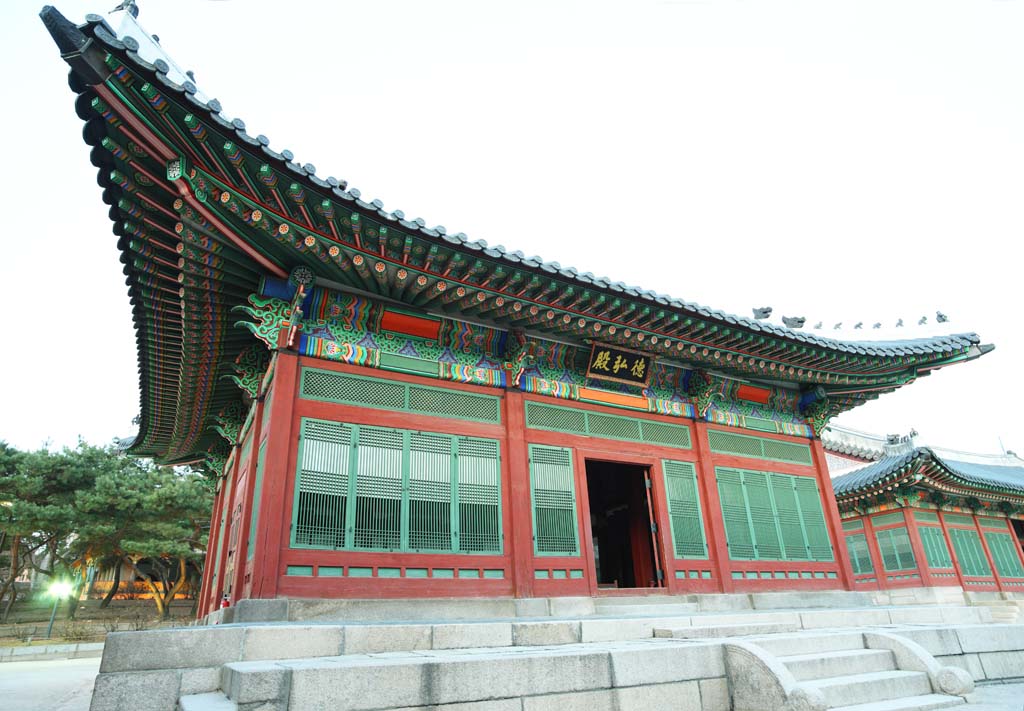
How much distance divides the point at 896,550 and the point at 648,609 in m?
16.6

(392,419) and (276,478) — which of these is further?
(392,419)

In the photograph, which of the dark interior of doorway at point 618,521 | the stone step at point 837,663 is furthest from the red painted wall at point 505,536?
the stone step at point 837,663

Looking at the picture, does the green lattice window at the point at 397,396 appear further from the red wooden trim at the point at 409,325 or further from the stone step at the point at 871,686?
the stone step at the point at 871,686

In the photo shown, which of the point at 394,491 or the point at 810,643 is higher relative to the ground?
the point at 394,491

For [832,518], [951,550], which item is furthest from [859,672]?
[951,550]

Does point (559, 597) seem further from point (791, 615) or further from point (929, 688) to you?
point (929, 688)

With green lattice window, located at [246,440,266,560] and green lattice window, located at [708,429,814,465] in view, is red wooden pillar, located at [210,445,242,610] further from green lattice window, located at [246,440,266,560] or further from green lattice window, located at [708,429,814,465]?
green lattice window, located at [708,429,814,465]

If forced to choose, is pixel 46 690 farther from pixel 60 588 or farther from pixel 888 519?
pixel 888 519

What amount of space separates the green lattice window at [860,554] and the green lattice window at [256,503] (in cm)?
2147

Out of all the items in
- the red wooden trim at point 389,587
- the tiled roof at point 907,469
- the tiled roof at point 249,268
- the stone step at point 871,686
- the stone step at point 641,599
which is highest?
the tiled roof at point 249,268

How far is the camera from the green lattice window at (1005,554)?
866 inches

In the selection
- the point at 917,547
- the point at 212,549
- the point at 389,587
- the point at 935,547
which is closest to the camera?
the point at 389,587

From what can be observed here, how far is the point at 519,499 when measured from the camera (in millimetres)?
8992

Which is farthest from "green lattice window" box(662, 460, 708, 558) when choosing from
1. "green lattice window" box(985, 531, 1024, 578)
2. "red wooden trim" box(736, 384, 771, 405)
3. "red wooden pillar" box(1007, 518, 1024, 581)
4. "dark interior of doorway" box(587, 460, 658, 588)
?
"red wooden pillar" box(1007, 518, 1024, 581)
